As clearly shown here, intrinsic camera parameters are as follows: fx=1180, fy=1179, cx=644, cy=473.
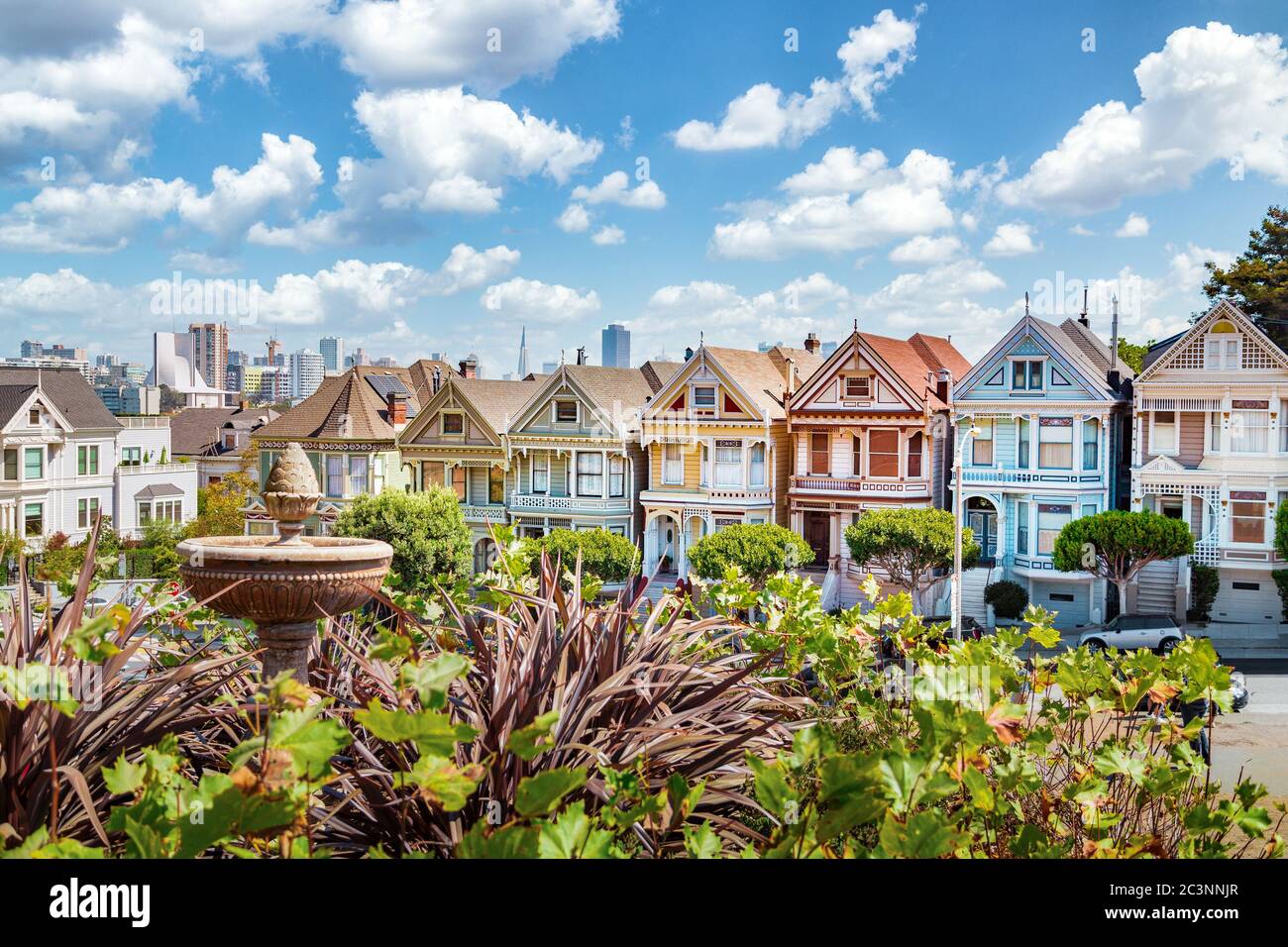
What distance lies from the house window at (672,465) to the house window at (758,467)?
205cm

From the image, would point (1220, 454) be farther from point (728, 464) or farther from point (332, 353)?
point (332, 353)

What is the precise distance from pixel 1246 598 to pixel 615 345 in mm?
20031

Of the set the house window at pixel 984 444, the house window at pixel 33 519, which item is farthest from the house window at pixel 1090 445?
the house window at pixel 33 519

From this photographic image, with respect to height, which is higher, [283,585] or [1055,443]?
[1055,443]

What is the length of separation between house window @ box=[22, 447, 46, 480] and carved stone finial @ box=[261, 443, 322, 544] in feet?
89.0

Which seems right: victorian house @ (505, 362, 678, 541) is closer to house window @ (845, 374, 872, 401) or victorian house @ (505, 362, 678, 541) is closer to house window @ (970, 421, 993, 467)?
house window @ (845, 374, 872, 401)

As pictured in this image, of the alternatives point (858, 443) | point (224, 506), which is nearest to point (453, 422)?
point (224, 506)

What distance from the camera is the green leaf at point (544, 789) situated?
8.38 ft

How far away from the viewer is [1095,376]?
1083 inches

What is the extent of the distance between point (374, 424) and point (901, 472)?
619 inches

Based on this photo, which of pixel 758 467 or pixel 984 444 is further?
pixel 758 467

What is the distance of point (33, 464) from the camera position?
3167 cm

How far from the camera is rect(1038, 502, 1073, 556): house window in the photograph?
2789 centimetres
